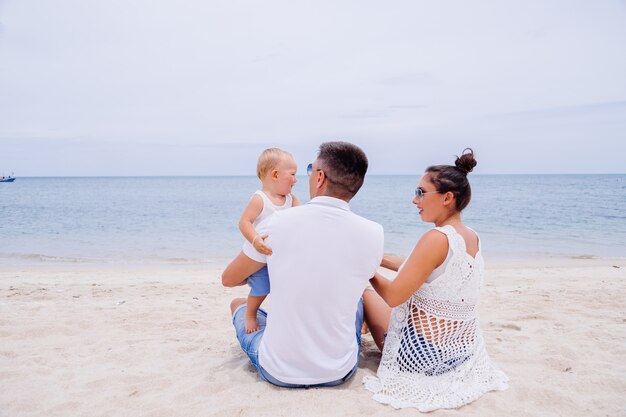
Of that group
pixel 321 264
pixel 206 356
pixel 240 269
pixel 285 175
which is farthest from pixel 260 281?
pixel 206 356

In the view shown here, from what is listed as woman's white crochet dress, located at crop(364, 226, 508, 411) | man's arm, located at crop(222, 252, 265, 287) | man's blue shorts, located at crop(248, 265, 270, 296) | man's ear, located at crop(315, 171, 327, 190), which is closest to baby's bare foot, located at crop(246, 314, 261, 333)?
man's blue shorts, located at crop(248, 265, 270, 296)

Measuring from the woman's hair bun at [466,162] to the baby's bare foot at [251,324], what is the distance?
180cm

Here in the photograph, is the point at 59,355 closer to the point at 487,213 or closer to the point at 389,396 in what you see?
the point at 389,396

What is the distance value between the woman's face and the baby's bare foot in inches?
56.7

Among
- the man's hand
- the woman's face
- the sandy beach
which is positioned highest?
the woman's face

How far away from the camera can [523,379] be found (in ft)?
10.7

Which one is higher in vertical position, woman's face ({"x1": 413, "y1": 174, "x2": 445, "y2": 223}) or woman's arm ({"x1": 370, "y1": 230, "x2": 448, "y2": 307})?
woman's face ({"x1": 413, "y1": 174, "x2": 445, "y2": 223})

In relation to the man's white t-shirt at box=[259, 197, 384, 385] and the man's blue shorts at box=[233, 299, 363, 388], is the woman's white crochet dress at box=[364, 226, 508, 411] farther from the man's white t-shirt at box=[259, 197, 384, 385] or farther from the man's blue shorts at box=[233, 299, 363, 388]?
the man's white t-shirt at box=[259, 197, 384, 385]

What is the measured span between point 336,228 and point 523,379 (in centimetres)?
199

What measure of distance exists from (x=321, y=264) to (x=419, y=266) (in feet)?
2.12

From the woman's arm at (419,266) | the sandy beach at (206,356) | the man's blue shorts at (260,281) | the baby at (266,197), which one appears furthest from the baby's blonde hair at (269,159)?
the sandy beach at (206,356)

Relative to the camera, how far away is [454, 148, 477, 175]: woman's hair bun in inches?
111

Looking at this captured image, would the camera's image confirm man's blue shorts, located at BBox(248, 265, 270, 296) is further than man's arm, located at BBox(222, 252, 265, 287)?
Yes

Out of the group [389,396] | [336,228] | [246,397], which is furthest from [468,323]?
[246,397]
